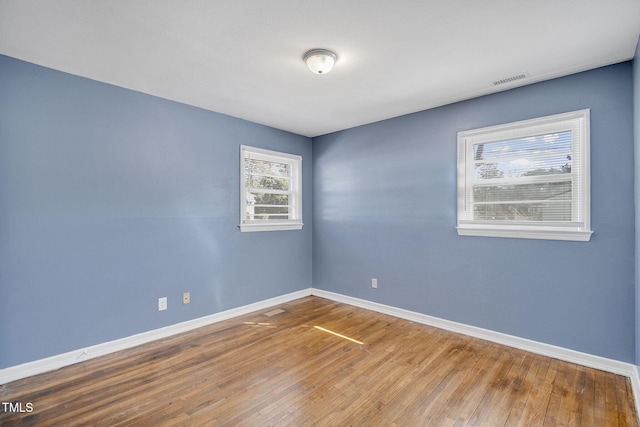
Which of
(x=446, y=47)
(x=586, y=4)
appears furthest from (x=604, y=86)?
(x=446, y=47)

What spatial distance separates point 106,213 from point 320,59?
2.34 m

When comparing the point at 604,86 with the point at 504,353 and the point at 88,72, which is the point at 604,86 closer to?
the point at 504,353

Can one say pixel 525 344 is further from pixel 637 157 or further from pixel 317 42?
pixel 317 42

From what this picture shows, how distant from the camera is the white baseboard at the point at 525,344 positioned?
240cm

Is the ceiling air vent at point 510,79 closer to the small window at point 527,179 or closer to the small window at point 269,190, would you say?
the small window at point 527,179

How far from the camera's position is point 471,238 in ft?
10.6

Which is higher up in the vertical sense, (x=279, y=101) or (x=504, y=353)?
(x=279, y=101)

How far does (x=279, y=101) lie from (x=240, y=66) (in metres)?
0.81

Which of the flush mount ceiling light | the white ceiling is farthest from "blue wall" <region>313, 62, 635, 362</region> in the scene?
the flush mount ceiling light

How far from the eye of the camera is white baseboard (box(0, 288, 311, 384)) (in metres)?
2.38

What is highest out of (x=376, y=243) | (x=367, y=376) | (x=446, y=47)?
(x=446, y=47)

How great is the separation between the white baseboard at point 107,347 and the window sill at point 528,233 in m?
2.73

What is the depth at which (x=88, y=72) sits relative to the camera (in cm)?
261

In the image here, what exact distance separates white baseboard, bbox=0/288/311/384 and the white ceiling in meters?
2.39
